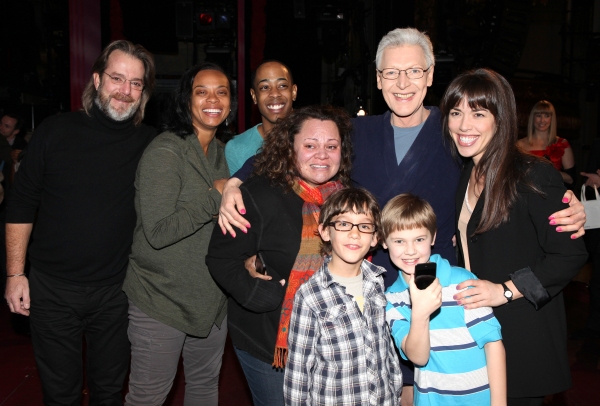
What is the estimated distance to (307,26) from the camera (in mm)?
9688

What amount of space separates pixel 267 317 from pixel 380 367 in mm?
460

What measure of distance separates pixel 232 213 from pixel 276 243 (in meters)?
0.20

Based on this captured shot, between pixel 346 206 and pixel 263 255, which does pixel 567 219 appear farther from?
pixel 263 255

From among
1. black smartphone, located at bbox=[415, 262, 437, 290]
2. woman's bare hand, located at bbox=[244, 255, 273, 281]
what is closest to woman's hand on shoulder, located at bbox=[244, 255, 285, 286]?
woman's bare hand, located at bbox=[244, 255, 273, 281]

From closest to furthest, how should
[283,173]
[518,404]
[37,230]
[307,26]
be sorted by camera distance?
[518,404], [283,173], [37,230], [307,26]

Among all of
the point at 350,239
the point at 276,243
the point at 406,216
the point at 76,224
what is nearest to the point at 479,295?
the point at 406,216

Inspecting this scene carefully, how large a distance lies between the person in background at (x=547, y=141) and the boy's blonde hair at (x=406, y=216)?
12.2 ft

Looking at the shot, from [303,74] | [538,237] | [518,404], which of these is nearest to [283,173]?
[538,237]

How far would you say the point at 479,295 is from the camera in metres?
1.81

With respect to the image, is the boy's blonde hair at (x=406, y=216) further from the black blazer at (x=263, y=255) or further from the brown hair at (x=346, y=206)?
the black blazer at (x=263, y=255)

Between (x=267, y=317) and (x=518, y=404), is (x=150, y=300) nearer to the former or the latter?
(x=267, y=317)

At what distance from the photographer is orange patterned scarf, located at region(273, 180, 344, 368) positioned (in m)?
1.95

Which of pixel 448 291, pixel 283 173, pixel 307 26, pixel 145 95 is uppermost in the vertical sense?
pixel 307 26

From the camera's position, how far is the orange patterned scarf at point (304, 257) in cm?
195
